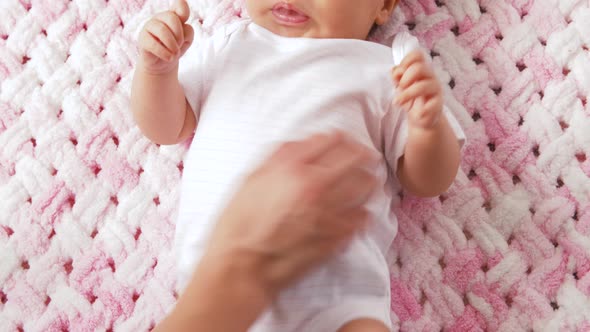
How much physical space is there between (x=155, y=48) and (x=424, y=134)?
331 mm

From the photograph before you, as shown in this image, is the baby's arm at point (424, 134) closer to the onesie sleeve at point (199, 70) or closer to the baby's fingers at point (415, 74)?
the baby's fingers at point (415, 74)

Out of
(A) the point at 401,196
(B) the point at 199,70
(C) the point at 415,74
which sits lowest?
(A) the point at 401,196

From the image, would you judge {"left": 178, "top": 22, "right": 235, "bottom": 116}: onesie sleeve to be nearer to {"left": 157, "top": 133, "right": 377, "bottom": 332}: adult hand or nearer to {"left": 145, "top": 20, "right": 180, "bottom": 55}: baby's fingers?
{"left": 145, "top": 20, "right": 180, "bottom": 55}: baby's fingers

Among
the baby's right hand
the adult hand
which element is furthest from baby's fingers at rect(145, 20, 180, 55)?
the adult hand

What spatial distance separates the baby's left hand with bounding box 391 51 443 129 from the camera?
0.76m

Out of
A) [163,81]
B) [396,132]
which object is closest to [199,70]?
[163,81]

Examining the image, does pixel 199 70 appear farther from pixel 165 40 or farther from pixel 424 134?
pixel 424 134

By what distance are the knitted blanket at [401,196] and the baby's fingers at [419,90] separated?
199 mm

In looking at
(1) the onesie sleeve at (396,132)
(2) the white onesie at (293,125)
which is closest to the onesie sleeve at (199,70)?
(2) the white onesie at (293,125)

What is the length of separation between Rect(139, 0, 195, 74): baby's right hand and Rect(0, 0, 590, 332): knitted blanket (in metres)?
0.17

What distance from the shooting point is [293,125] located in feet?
2.72

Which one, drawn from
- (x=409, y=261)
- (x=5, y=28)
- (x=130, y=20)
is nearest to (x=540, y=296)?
(x=409, y=261)

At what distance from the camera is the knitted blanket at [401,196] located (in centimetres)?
89

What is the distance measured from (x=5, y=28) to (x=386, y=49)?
0.56 meters
